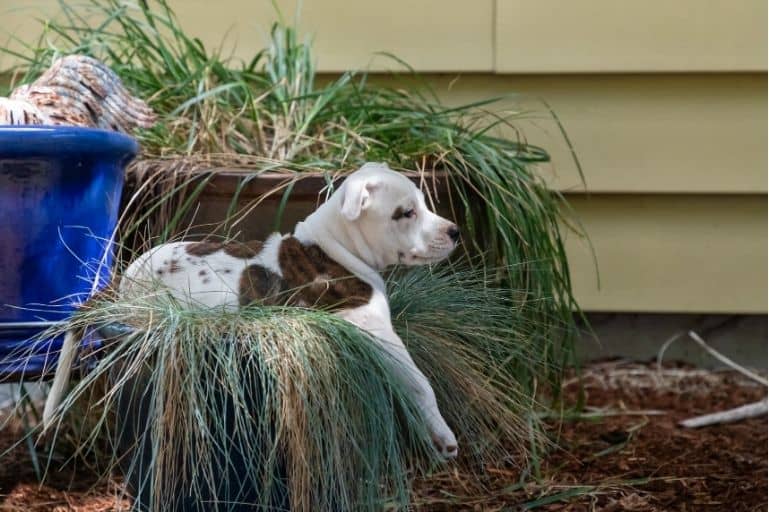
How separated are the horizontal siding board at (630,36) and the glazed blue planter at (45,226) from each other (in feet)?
5.98

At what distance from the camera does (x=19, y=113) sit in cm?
272

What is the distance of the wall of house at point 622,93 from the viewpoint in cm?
Answer: 408

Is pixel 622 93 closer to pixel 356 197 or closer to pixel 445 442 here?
pixel 356 197

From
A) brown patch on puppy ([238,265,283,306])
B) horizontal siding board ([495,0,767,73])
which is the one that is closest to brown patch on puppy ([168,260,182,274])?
brown patch on puppy ([238,265,283,306])

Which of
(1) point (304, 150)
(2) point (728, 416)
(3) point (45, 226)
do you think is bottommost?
(2) point (728, 416)

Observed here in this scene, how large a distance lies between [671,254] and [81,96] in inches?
87.2

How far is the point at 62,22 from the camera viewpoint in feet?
13.8

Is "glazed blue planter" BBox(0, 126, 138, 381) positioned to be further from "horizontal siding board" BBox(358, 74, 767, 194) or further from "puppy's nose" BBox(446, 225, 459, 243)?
"horizontal siding board" BBox(358, 74, 767, 194)

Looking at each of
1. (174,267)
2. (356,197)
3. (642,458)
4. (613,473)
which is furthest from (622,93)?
(174,267)

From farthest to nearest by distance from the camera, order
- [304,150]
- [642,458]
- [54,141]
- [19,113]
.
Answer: [304,150] < [642,458] < [19,113] < [54,141]

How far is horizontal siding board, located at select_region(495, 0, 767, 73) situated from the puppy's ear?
187 cm

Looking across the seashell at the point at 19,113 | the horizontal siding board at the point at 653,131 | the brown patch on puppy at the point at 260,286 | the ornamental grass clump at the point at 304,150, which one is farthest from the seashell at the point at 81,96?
the horizontal siding board at the point at 653,131

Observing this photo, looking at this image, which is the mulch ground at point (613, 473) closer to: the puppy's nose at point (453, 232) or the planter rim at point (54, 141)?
the puppy's nose at point (453, 232)

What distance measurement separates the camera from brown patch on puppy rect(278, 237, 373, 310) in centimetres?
240
